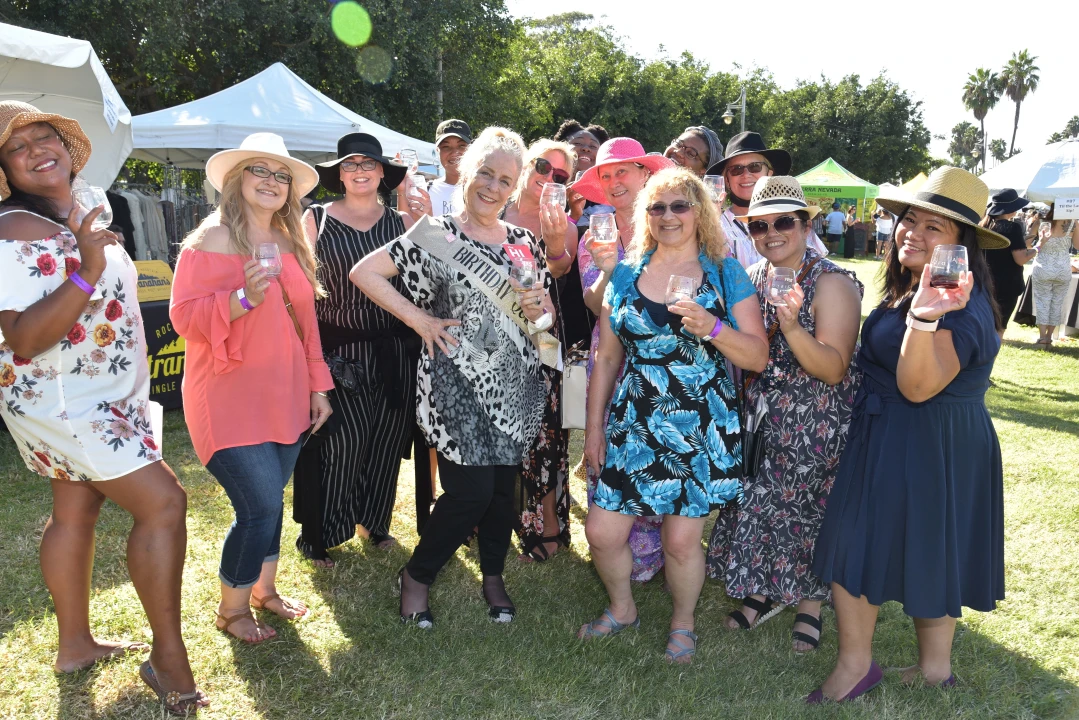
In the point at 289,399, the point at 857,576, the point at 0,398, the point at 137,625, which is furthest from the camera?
the point at 137,625

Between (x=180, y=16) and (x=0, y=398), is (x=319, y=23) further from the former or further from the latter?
(x=0, y=398)

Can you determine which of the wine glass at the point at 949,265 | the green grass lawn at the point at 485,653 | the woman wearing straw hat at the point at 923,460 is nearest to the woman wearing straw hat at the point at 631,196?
the green grass lawn at the point at 485,653

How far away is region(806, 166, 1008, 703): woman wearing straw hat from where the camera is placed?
9.11 feet

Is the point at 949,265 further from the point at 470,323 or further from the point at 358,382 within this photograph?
the point at 358,382

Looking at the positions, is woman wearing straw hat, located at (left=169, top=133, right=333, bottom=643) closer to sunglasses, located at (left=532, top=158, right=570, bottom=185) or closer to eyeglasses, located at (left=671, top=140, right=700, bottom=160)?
sunglasses, located at (left=532, top=158, right=570, bottom=185)

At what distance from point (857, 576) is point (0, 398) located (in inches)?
123

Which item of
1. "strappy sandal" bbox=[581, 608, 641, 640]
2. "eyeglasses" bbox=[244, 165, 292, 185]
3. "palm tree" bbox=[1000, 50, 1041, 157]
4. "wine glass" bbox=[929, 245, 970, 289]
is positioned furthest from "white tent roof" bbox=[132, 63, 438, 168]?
"palm tree" bbox=[1000, 50, 1041, 157]

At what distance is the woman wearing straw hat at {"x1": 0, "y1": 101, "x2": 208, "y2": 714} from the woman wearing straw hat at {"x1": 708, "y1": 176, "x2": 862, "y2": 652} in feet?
7.71

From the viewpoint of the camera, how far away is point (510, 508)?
12.0ft

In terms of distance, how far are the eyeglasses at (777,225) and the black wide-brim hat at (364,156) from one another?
1.97 meters

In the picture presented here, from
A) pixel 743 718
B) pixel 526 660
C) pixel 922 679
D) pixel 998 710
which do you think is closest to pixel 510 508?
pixel 526 660

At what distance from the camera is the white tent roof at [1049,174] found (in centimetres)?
1295

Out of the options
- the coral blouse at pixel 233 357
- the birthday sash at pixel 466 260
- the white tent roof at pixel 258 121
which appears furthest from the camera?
the white tent roof at pixel 258 121

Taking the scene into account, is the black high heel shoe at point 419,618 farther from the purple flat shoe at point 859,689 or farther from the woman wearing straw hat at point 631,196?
the purple flat shoe at point 859,689
